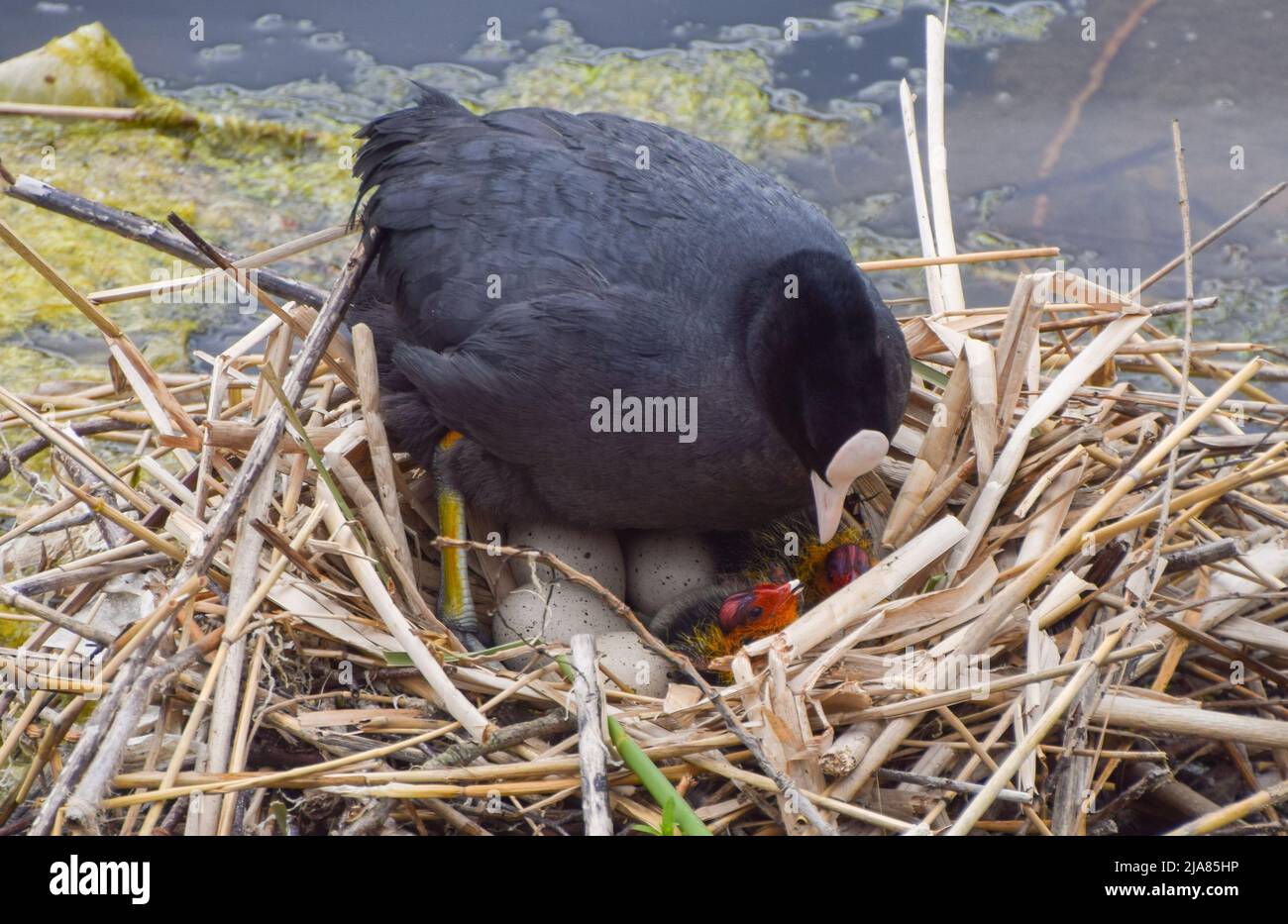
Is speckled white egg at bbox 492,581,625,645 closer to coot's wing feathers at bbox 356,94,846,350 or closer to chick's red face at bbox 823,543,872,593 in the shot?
chick's red face at bbox 823,543,872,593

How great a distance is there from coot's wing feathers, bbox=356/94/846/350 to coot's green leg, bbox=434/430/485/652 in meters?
0.29

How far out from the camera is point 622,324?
2738 millimetres

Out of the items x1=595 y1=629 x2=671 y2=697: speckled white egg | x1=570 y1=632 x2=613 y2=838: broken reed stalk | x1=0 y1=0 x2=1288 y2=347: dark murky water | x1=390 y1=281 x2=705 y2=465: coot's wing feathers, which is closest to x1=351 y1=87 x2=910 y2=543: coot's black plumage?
x1=390 y1=281 x2=705 y2=465: coot's wing feathers

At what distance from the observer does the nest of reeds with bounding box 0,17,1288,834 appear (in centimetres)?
222

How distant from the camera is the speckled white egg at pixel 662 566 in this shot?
3.10 m

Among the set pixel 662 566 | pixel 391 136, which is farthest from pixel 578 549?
pixel 391 136

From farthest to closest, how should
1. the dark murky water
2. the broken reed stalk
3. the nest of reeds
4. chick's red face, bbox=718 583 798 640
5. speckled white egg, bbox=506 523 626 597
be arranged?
the dark murky water → speckled white egg, bbox=506 523 626 597 → chick's red face, bbox=718 583 798 640 → the nest of reeds → the broken reed stalk

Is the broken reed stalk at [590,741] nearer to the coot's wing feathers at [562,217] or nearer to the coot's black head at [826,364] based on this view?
the coot's black head at [826,364]

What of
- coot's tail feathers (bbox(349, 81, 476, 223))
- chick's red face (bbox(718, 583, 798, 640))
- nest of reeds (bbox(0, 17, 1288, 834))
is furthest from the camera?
coot's tail feathers (bbox(349, 81, 476, 223))

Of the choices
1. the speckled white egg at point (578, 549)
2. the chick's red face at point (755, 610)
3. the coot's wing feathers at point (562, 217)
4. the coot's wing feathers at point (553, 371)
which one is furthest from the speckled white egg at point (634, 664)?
the coot's wing feathers at point (562, 217)

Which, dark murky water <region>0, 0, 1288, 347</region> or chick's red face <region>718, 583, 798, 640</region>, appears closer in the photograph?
chick's red face <region>718, 583, 798, 640</region>

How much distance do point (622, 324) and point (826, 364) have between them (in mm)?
419

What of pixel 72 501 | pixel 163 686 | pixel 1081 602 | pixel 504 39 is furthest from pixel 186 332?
pixel 1081 602

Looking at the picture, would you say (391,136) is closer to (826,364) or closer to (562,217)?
(562,217)
